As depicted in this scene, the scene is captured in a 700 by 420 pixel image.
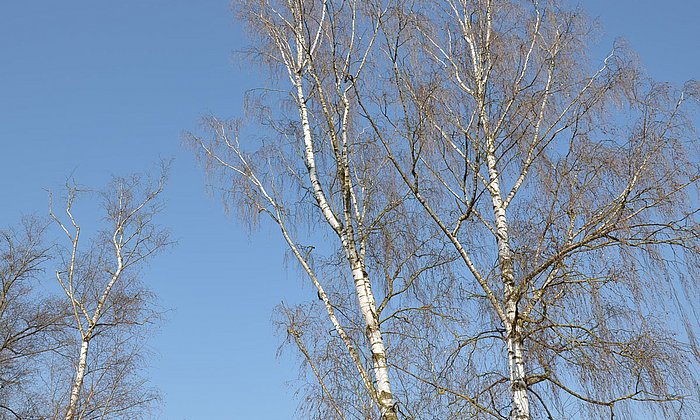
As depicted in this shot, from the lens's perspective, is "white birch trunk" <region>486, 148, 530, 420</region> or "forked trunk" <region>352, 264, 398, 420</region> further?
"forked trunk" <region>352, 264, 398, 420</region>

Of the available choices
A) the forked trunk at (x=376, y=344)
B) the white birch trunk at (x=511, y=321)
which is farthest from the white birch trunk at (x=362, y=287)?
the white birch trunk at (x=511, y=321)

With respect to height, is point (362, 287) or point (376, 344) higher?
point (362, 287)

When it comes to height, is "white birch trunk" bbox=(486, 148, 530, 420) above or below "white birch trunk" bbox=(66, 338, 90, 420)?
below

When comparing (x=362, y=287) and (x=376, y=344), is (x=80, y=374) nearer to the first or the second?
(x=362, y=287)

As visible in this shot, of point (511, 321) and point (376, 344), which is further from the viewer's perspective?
point (376, 344)

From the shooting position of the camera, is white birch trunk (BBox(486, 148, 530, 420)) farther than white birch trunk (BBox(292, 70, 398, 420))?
No

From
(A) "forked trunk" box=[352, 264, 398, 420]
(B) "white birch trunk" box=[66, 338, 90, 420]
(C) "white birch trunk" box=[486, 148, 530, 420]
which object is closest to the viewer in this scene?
(C) "white birch trunk" box=[486, 148, 530, 420]

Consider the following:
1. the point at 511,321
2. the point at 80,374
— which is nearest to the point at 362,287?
the point at 511,321

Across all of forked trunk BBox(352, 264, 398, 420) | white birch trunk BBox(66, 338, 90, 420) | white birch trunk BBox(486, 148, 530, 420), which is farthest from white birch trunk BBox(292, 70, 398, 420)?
white birch trunk BBox(66, 338, 90, 420)

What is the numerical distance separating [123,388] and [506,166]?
27.6 feet

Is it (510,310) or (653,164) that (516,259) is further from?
(653,164)

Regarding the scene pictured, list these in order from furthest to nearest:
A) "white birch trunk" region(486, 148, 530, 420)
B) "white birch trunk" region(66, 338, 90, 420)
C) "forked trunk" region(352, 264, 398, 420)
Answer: "white birch trunk" region(66, 338, 90, 420)
"forked trunk" region(352, 264, 398, 420)
"white birch trunk" region(486, 148, 530, 420)

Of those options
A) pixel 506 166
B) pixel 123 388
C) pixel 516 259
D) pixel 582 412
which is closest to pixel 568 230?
pixel 516 259

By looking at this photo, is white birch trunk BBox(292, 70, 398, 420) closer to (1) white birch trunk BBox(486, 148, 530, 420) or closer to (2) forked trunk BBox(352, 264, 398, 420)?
(2) forked trunk BBox(352, 264, 398, 420)
